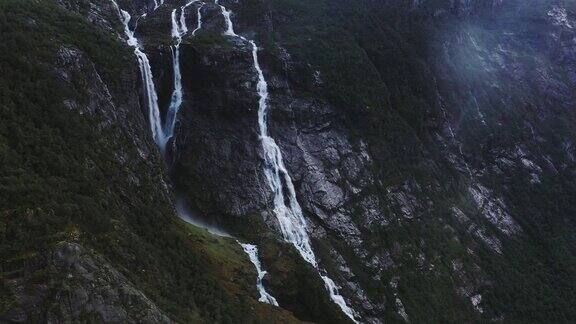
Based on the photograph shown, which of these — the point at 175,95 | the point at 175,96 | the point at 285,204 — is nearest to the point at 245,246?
the point at 285,204

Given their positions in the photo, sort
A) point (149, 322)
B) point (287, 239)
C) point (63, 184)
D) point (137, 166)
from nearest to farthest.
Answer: point (149, 322), point (63, 184), point (137, 166), point (287, 239)

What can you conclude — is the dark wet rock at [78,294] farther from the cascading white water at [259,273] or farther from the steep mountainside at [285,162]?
the cascading white water at [259,273]

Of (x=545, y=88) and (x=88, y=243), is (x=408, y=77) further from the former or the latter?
(x=88, y=243)

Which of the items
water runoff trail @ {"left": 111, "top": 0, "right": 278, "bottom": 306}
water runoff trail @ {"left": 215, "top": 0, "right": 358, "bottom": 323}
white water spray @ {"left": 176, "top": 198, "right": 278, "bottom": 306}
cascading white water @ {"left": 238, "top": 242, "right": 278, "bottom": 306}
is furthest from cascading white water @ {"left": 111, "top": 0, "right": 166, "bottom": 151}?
cascading white water @ {"left": 238, "top": 242, "right": 278, "bottom": 306}

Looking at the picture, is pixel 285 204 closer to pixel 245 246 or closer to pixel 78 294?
pixel 245 246

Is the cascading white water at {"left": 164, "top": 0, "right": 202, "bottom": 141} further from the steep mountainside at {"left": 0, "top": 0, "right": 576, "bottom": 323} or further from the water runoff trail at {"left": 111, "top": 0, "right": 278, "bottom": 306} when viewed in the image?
the steep mountainside at {"left": 0, "top": 0, "right": 576, "bottom": 323}

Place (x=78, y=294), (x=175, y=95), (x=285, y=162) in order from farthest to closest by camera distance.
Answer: (x=285, y=162), (x=175, y=95), (x=78, y=294)

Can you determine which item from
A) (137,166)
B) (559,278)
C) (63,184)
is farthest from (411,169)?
(63,184)
